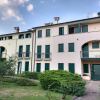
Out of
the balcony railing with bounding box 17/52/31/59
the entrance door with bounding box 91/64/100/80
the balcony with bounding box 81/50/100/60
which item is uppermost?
the balcony railing with bounding box 17/52/31/59

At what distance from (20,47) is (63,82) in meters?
25.5

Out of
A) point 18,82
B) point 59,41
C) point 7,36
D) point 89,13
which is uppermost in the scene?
point 89,13

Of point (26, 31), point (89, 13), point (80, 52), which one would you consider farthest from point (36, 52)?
point (89, 13)

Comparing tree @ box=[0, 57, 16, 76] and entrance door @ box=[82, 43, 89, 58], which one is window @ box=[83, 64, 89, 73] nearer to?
entrance door @ box=[82, 43, 89, 58]

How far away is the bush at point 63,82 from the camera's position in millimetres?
15336

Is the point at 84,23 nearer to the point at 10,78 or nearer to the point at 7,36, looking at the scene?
the point at 10,78

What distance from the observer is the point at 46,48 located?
114 ft

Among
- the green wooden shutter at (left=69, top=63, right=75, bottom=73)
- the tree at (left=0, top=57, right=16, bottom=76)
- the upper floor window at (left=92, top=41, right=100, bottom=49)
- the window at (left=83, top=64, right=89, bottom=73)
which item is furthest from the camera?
the green wooden shutter at (left=69, top=63, right=75, bottom=73)

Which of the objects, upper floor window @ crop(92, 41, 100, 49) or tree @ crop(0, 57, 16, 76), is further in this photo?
upper floor window @ crop(92, 41, 100, 49)

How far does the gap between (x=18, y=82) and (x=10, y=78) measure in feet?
12.5

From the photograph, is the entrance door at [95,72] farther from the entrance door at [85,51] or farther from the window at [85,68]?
the entrance door at [85,51]

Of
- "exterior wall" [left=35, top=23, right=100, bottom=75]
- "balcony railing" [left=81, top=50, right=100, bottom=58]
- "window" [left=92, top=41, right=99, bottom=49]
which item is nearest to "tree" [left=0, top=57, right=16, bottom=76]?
"exterior wall" [left=35, top=23, right=100, bottom=75]

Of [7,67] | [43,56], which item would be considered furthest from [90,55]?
[7,67]

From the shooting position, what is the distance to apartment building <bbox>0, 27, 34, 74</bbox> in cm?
3747
